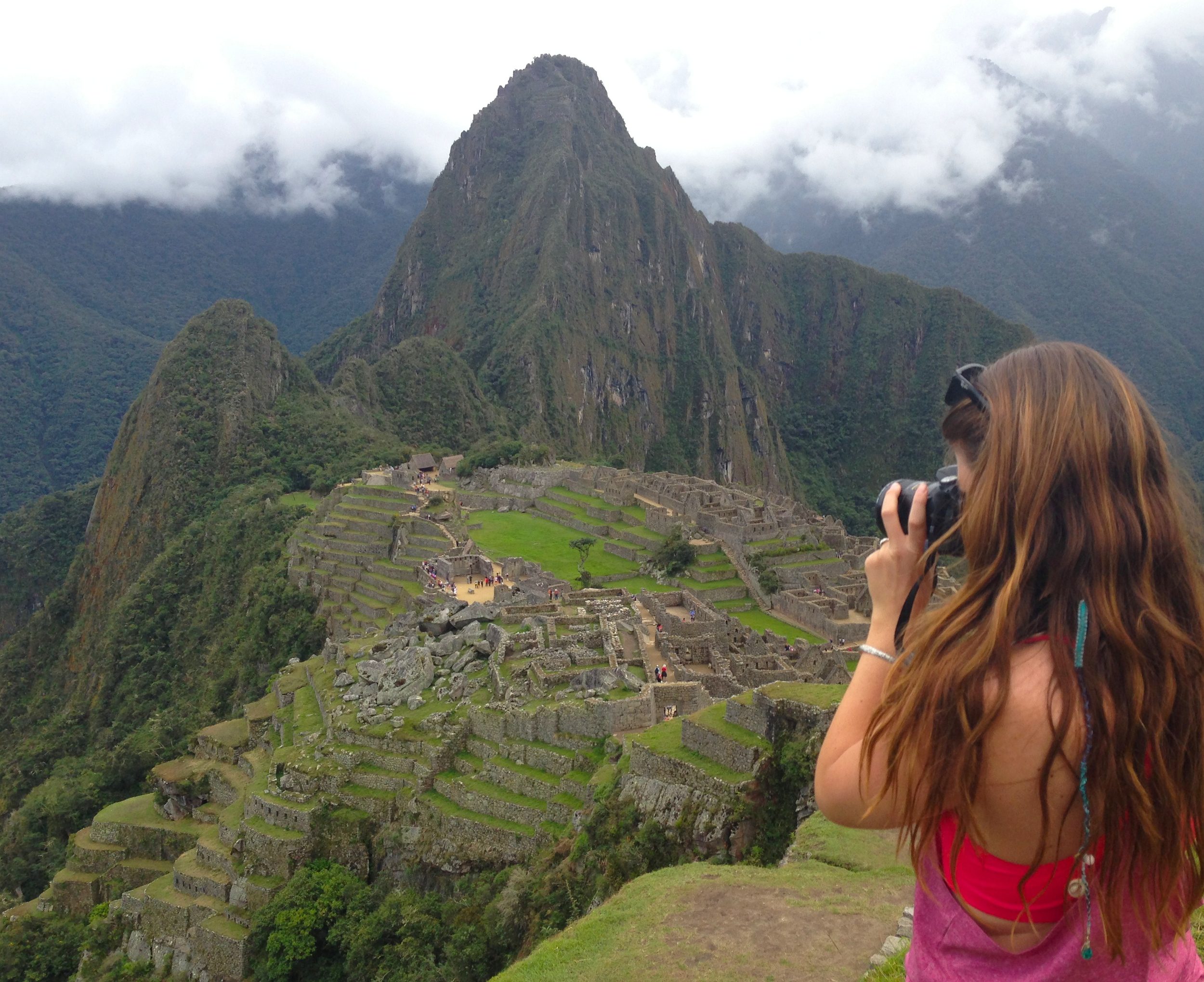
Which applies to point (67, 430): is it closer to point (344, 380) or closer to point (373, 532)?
point (344, 380)

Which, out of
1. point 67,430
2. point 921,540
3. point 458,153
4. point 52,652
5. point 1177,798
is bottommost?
point 52,652

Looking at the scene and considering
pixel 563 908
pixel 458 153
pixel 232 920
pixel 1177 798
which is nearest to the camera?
pixel 1177 798

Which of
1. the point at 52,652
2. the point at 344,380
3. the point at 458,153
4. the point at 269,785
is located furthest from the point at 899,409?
the point at 269,785

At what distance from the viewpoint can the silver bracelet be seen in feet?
9.01

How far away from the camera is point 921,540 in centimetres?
280

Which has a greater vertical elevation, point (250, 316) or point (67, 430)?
point (250, 316)

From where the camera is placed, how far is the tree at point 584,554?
36.4 m

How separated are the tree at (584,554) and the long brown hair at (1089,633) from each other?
3292 centimetres

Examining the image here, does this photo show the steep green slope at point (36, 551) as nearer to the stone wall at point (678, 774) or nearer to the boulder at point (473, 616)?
the boulder at point (473, 616)

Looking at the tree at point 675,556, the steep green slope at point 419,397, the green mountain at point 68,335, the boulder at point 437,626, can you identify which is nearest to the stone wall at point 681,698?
the boulder at point 437,626

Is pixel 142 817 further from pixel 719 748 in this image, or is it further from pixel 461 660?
pixel 719 748

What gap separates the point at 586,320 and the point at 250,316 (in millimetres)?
67808

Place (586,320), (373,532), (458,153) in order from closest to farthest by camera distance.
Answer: (373,532) → (586,320) → (458,153)

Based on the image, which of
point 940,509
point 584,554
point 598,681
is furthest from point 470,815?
point 584,554
